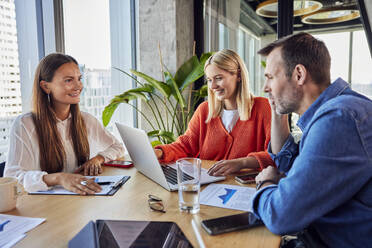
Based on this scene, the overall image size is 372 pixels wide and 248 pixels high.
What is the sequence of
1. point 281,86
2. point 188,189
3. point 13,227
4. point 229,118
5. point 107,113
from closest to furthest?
point 13,227 < point 188,189 < point 281,86 < point 229,118 < point 107,113

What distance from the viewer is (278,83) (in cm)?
106

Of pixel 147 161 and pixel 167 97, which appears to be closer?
pixel 147 161

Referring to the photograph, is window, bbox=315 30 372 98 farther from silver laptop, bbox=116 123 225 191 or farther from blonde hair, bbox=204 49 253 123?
silver laptop, bbox=116 123 225 191

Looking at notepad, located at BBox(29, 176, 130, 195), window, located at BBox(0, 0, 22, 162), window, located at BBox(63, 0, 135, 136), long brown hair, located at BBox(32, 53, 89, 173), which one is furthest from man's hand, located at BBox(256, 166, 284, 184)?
window, located at BBox(63, 0, 135, 136)

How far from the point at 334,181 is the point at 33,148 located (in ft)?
4.48

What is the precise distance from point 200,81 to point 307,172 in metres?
2.86

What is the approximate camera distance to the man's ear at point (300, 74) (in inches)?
38.6

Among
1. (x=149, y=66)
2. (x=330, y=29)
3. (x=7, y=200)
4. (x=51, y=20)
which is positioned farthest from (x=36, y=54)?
(x=330, y=29)

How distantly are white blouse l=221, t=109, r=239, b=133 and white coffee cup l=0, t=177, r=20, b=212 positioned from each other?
1.28 metres

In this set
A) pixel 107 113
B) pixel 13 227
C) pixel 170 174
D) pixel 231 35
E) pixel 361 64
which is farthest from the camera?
pixel 231 35

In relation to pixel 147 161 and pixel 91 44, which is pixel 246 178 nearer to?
pixel 147 161

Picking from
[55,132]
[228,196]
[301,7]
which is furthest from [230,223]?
[301,7]

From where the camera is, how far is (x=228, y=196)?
1.07 meters

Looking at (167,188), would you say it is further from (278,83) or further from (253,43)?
(253,43)
